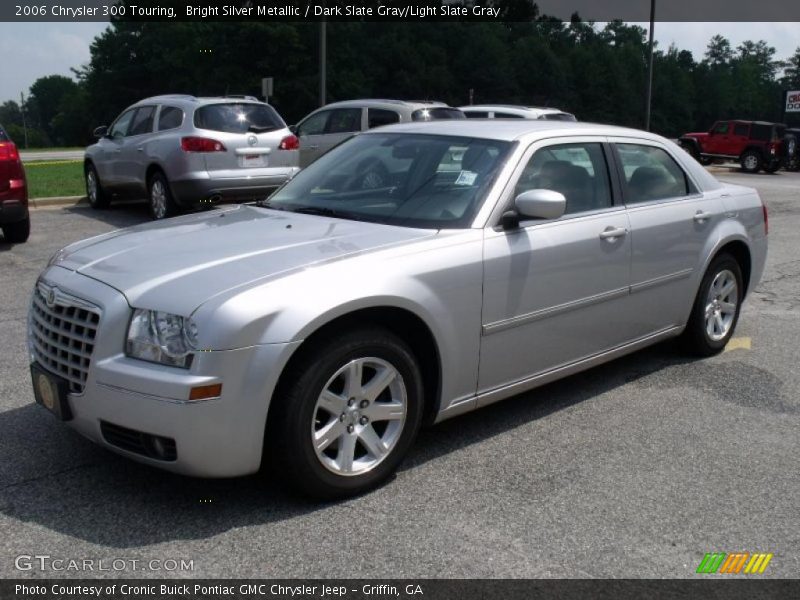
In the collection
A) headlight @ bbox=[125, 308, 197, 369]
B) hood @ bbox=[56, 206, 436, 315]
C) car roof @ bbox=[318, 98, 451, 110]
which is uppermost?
car roof @ bbox=[318, 98, 451, 110]

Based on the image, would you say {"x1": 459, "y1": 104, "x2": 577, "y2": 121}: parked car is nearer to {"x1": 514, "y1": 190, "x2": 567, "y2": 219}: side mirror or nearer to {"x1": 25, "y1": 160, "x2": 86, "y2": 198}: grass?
{"x1": 25, "y1": 160, "x2": 86, "y2": 198}: grass

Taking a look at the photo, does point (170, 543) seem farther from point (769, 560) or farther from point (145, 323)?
point (769, 560)

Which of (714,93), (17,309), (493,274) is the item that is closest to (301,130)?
(17,309)

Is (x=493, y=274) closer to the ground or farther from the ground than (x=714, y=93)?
closer to the ground

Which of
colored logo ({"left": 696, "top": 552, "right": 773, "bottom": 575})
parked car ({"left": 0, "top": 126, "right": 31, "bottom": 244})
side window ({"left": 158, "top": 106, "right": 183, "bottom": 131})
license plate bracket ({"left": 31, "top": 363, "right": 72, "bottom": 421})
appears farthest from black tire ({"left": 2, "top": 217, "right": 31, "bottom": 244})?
colored logo ({"left": 696, "top": 552, "right": 773, "bottom": 575})

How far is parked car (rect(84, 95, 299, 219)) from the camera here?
1121 centimetres

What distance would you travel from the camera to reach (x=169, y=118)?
11758mm

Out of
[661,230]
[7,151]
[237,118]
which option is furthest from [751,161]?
[661,230]

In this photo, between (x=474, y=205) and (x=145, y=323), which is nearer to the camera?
(x=145, y=323)

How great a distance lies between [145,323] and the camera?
3.39m

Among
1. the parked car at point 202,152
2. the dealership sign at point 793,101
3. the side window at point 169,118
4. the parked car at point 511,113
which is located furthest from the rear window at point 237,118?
the dealership sign at point 793,101

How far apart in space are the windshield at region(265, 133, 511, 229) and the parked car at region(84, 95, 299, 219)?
20.3 feet

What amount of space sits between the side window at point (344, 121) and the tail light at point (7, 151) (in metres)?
7.04

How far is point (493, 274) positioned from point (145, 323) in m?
1.62
